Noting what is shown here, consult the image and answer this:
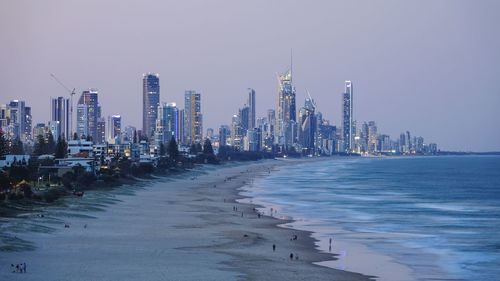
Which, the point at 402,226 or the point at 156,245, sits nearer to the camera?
the point at 156,245

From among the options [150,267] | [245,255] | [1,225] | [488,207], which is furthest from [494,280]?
[488,207]

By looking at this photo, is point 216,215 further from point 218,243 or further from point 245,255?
point 245,255

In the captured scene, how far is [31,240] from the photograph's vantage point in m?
40.8

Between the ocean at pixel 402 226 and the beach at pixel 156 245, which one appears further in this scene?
the ocean at pixel 402 226

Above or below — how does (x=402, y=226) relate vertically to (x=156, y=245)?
below

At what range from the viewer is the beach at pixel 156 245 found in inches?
1357

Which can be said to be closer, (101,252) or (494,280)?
(494,280)

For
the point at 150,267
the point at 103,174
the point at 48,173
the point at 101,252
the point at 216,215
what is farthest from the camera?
the point at 103,174

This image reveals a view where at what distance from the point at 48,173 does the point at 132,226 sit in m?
43.2

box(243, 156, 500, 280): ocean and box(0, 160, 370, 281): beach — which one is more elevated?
box(0, 160, 370, 281): beach

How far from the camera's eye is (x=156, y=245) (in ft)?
142

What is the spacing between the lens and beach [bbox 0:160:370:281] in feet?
113

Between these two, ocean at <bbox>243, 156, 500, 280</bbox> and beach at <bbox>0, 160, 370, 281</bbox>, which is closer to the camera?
beach at <bbox>0, 160, 370, 281</bbox>

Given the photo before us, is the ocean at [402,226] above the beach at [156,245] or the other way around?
the other way around
